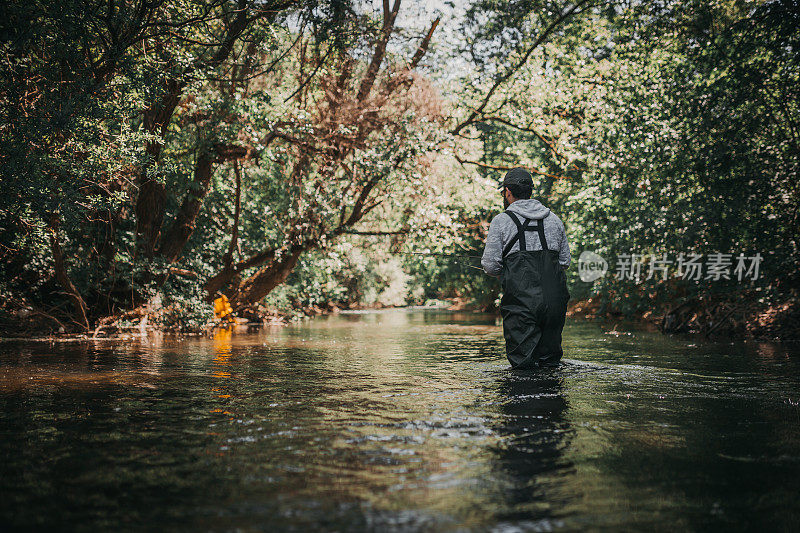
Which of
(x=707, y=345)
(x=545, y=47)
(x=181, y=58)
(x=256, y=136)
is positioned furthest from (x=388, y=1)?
(x=707, y=345)

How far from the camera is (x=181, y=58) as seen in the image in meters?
11.7

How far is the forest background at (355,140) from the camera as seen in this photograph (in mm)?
10445

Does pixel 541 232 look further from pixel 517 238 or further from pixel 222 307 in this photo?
pixel 222 307

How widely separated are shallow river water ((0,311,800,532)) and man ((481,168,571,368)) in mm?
481

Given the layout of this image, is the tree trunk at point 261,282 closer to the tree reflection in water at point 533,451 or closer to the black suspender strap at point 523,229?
the black suspender strap at point 523,229

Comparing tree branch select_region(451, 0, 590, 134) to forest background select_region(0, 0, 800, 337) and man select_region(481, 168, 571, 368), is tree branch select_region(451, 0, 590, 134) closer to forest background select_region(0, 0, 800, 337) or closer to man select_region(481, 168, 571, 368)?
forest background select_region(0, 0, 800, 337)

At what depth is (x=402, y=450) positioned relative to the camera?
3846 millimetres

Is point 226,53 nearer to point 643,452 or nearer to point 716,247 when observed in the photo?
point 716,247

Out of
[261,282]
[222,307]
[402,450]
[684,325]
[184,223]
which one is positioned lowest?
[402,450]

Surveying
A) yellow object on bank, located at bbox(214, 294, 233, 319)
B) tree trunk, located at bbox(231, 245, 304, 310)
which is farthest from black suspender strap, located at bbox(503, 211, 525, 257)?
yellow object on bank, located at bbox(214, 294, 233, 319)

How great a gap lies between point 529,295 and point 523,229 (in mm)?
667

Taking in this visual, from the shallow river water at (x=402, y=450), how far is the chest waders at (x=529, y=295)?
381mm

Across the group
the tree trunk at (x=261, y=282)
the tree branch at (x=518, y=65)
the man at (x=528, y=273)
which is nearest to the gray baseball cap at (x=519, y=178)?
the man at (x=528, y=273)

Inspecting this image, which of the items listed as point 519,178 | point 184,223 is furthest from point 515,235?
point 184,223
